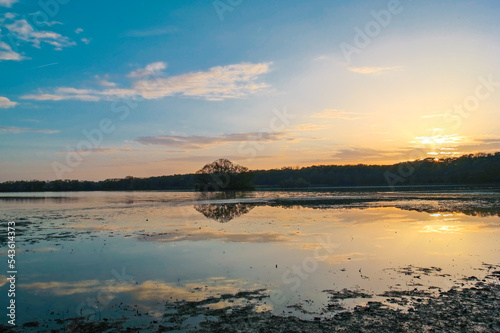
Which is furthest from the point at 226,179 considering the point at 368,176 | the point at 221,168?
the point at 368,176

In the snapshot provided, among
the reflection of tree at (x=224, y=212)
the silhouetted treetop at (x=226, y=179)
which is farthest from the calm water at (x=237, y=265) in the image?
the silhouetted treetop at (x=226, y=179)

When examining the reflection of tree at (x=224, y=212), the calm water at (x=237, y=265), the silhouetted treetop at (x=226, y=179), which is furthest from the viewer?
the silhouetted treetop at (x=226, y=179)

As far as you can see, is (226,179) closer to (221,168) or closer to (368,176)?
(221,168)

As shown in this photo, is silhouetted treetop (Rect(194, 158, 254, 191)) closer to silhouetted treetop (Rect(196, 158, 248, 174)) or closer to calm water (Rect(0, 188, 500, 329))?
silhouetted treetop (Rect(196, 158, 248, 174))

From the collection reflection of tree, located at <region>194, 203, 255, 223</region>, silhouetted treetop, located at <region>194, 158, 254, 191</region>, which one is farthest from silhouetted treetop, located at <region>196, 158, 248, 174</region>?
reflection of tree, located at <region>194, 203, 255, 223</region>

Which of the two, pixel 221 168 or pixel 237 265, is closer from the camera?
pixel 237 265

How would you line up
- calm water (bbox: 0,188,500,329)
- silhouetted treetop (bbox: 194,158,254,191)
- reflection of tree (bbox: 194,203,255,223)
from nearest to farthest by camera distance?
calm water (bbox: 0,188,500,329), reflection of tree (bbox: 194,203,255,223), silhouetted treetop (bbox: 194,158,254,191)

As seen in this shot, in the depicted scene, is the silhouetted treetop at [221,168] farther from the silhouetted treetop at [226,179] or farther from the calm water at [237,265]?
the calm water at [237,265]

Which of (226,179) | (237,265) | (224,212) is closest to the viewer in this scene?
(237,265)

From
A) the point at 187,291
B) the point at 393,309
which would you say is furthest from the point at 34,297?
the point at 393,309

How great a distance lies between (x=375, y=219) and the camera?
24594 mm

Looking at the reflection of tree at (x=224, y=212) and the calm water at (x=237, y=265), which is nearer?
the calm water at (x=237, y=265)

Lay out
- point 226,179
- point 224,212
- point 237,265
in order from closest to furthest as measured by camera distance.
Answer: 1. point 237,265
2. point 224,212
3. point 226,179

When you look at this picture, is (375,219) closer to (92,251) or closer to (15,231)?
(92,251)
